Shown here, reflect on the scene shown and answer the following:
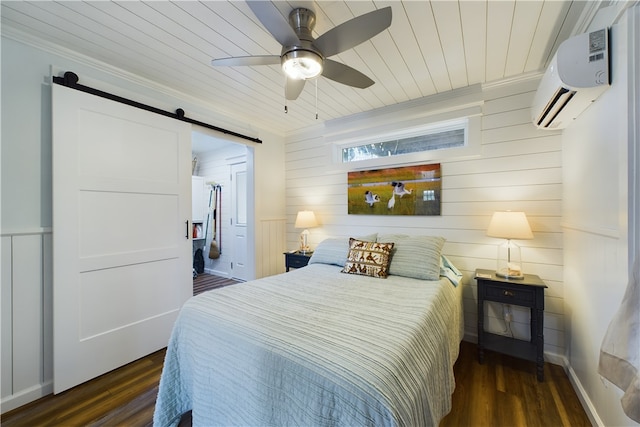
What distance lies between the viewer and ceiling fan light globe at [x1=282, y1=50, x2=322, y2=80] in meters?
1.39

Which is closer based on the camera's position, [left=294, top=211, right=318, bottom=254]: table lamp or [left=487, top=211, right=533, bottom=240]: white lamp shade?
[left=487, top=211, right=533, bottom=240]: white lamp shade

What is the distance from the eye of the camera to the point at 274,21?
4.11 ft

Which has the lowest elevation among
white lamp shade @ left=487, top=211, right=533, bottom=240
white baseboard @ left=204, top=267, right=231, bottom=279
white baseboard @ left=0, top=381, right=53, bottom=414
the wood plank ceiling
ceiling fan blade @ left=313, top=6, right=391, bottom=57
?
white baseboard @ left=0, top=381, right=53, bottom=414

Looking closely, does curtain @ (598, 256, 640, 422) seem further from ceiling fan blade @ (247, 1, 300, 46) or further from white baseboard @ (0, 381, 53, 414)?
white baseboard @ (0, 381, 53, 414)

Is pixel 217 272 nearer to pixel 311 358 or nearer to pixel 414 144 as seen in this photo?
pixel 414 144

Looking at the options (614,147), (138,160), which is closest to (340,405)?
(614,147)

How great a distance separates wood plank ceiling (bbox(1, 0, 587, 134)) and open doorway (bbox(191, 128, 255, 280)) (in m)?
2.26

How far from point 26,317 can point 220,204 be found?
11.2 feet

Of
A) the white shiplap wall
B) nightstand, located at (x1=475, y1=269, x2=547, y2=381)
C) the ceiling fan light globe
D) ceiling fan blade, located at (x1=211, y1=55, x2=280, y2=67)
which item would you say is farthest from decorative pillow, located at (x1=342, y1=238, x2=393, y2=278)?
ceiling fan blade, located at (x1=211, y1=55, x2=280, y2=67)

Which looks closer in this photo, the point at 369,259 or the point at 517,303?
the point at 517,303

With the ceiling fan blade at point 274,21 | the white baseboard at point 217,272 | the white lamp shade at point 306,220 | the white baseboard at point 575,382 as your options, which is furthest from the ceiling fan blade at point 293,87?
the white baseboard at point 217,272

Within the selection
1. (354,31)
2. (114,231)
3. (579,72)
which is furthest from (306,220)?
(579,72)

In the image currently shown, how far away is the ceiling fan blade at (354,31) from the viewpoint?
120cm

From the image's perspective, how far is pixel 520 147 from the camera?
88.8 inches
